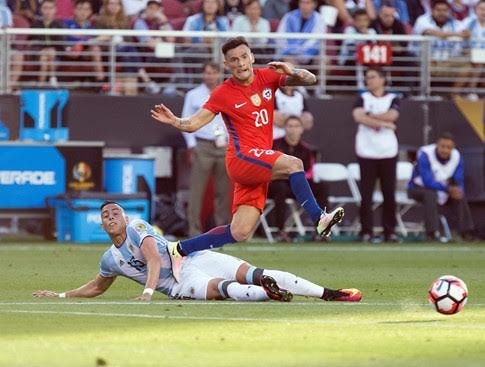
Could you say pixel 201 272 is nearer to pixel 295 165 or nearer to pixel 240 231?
pixel 240 231

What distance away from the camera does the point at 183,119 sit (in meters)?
13.7

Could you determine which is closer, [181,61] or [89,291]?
[89,291]

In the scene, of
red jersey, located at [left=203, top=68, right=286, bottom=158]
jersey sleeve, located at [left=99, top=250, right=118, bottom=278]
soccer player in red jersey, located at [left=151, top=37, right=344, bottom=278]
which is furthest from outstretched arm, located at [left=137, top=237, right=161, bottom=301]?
red jersey, located at [left=203, top=68, right=286, bottom=158]

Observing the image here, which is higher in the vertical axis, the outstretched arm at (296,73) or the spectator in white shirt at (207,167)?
the outstretched arm at (296,73)

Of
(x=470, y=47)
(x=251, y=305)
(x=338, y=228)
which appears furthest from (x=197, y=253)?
(x=470, y=47)

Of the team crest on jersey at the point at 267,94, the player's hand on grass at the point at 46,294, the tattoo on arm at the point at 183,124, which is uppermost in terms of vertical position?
the team crest on jersey at the point at 267,94

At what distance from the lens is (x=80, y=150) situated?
928 inches

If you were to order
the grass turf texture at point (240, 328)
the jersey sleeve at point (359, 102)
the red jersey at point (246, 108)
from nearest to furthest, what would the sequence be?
the grass turf texture at point (240, 328) → the red jersey at point (246, 108) → the jersey sleeve at point (359, 102)

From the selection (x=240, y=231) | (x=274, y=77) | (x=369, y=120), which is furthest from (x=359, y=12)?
(x=240, y=231)

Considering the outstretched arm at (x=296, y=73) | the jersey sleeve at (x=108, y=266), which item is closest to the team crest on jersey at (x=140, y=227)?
the jersey sleeve at (x=108, y=266)

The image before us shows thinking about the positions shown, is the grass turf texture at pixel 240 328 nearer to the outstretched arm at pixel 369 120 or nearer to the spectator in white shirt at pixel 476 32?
the outstretched arm at pixel 369 120

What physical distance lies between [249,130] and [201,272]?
1.54 meters

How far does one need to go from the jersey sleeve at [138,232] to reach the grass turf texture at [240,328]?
562mm

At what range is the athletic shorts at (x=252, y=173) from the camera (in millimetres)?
13734
